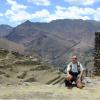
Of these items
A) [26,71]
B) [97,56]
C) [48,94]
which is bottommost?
[48,94]

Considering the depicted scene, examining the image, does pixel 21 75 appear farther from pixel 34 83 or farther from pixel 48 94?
pixel 48 94

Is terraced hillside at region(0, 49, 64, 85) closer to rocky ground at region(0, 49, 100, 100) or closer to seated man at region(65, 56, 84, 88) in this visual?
rocky ground at region(0, 49, 100, 100)

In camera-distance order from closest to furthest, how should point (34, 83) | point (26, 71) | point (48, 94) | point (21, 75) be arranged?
point (48, 94), point (34, 83), point (21, 75), point (26, 71)

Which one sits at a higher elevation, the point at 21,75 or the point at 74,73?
the point at 74,73

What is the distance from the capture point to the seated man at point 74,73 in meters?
14.1

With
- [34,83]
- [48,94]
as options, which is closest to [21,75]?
[34,83]

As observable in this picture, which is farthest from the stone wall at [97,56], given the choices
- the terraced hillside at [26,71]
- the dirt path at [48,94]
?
the dirt path at [48,94]

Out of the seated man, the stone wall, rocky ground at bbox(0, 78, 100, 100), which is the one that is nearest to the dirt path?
rocky ground at bbox(0, 78, 100, 100)

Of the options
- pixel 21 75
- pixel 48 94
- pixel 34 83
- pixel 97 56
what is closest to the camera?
pixel 48 94

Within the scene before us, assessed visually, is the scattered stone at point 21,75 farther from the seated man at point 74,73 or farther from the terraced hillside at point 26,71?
the seated man at point 74,73

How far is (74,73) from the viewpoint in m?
14.3

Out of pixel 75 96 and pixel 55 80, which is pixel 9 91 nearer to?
pixel 75 96

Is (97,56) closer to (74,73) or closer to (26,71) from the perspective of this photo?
(26,71)

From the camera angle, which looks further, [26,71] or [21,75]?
[26,71]
